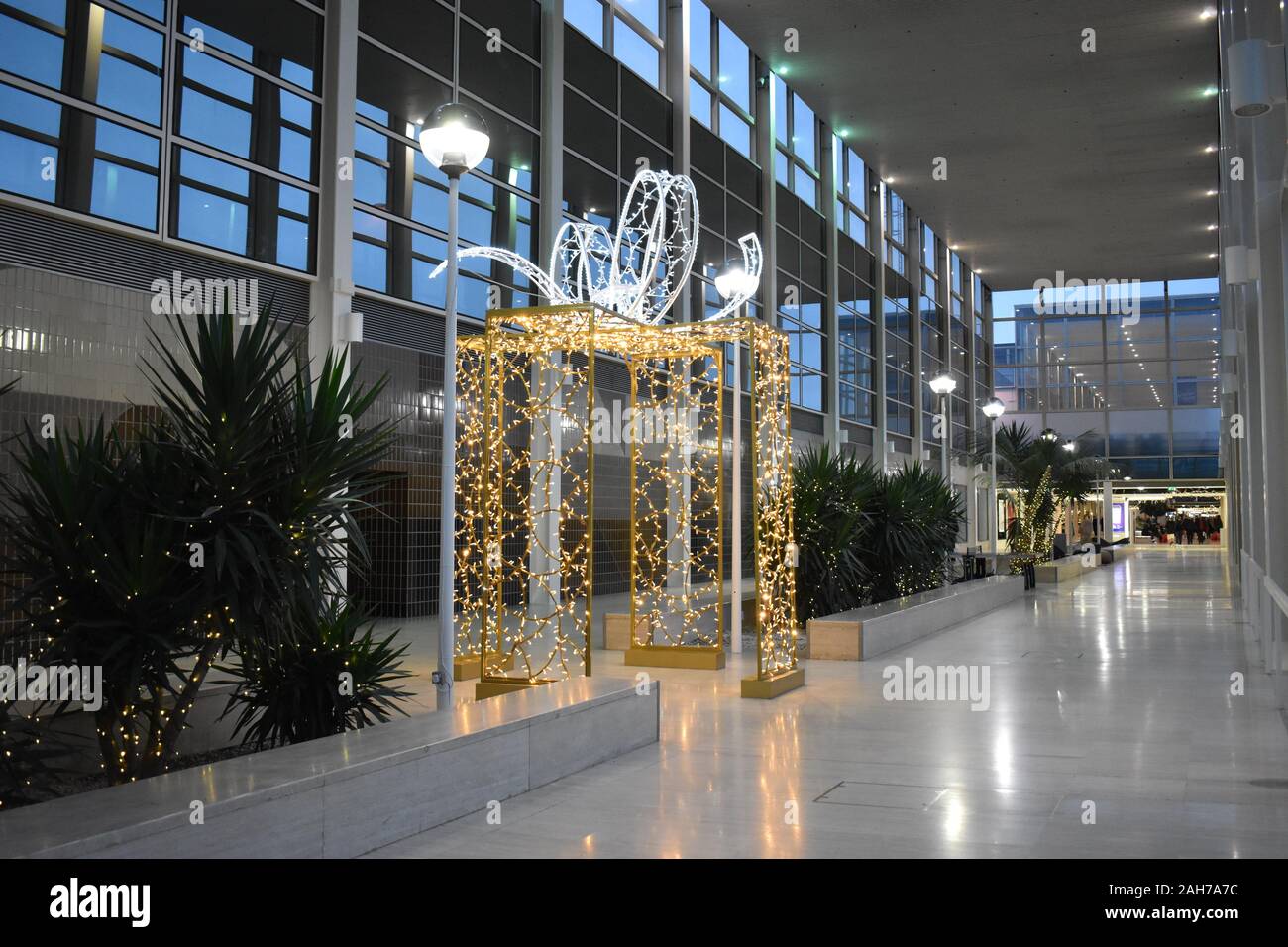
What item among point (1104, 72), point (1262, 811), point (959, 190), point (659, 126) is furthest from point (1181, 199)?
point (1262, 811)

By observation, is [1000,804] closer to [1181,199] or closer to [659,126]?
[659,126]

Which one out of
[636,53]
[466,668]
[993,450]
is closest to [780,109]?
[636,53]

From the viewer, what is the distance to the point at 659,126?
20188 millimetres

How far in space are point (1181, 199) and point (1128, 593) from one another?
1674 cm

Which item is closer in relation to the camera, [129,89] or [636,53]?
[129,89]

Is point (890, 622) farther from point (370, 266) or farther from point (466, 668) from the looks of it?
point (370, 266)

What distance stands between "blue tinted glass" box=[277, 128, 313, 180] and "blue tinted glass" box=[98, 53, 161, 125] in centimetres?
167

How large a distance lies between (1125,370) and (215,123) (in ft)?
138

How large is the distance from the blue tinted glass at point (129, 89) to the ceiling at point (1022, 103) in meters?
13.3

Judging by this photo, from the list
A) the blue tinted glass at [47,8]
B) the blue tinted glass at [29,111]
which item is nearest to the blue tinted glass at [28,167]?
the blue tinted glass at [29,111]

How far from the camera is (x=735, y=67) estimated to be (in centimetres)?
2339

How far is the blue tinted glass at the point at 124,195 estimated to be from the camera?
33.7 feet

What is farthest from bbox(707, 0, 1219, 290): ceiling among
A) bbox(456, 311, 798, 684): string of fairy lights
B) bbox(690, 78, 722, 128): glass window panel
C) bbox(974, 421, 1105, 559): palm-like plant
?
bbox(456, 311, 798, 684): string of fairy lights

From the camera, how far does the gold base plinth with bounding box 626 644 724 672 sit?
10547 millimetres
